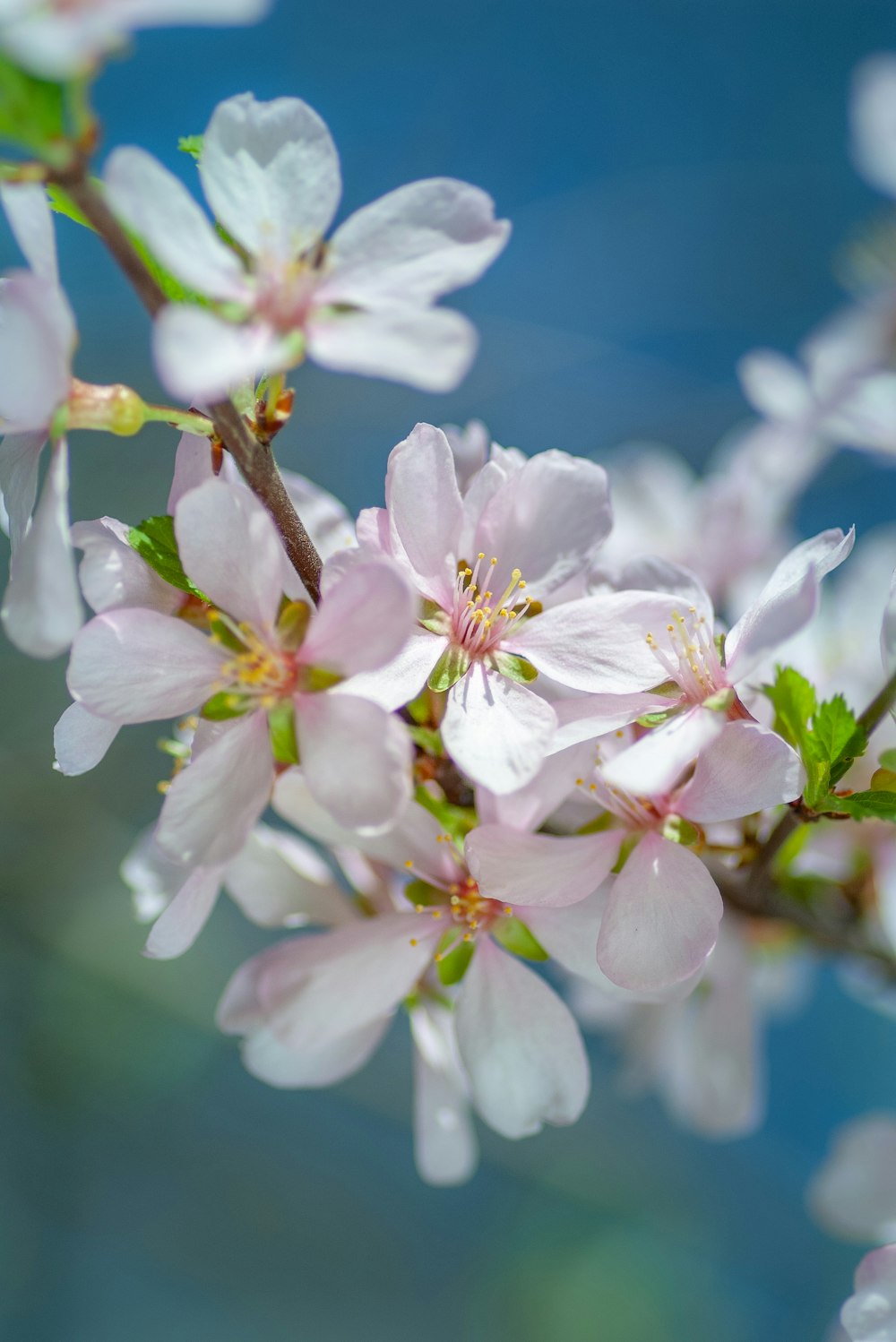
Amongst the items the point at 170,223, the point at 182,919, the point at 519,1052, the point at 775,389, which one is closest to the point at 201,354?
the point at 170,223

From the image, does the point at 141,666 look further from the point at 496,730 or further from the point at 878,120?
the point at 878,120

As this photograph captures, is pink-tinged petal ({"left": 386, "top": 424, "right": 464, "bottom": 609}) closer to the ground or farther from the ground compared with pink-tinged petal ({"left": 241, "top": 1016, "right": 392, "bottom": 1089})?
farther from the ground

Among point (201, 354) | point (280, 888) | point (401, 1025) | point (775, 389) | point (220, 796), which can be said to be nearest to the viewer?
point (201, 354)

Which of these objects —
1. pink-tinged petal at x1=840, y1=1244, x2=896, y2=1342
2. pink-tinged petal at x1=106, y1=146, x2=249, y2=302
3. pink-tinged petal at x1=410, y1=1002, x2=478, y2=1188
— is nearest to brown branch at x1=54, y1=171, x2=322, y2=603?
pink-tinged petal at x1=106, y1=146, x2=249, y2=302

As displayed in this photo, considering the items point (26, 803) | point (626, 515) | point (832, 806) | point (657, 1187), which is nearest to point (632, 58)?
point (626, 515)

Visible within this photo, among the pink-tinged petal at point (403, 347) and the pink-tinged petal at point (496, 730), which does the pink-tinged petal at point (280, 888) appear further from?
the pink-tinged petal at point (403, 347)

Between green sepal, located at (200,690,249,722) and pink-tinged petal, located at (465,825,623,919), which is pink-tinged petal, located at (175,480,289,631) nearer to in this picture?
green sepal, located at (200,690,249,722)

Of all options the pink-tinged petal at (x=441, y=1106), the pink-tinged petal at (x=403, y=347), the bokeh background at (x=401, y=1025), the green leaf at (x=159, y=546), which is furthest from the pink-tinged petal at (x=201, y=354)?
the bokeh background at (x=401, y=1025)
